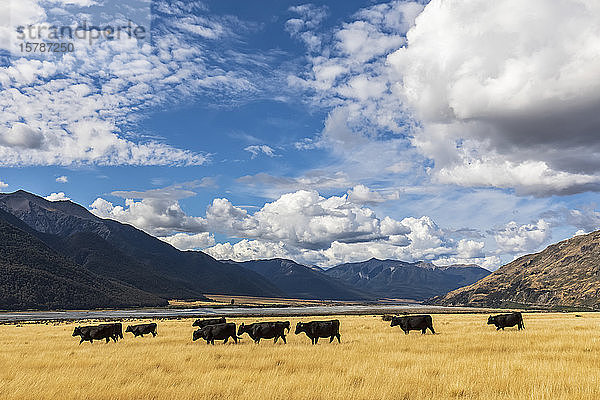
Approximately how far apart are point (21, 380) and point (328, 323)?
55.5 feet

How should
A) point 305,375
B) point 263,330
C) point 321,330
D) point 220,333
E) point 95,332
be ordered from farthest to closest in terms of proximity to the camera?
point 95,332 → point 321,330 → point 263,330 → point 220,333 → point 305,375

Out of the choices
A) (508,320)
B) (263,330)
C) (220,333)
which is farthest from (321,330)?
(508,320)

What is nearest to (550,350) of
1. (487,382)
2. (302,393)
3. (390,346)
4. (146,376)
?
(390,346)

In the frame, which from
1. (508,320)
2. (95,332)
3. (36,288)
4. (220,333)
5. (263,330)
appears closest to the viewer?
(220,333)

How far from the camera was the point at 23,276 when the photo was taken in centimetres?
17762

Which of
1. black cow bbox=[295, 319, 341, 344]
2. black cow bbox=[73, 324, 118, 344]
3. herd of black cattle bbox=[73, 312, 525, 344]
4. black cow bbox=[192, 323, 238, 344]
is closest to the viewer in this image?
black cow bbox=[192, 323, 238, 344]

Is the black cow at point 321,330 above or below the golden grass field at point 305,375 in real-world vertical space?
below

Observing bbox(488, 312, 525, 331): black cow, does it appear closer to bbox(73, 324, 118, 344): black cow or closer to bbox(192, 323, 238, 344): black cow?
bbox(192, 323, 238, 344): black cow

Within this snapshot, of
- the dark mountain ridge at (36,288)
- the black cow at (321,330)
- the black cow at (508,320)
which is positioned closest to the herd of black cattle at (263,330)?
the black cow at (321,330)

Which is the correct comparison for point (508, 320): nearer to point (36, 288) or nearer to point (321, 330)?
point (321, 330)

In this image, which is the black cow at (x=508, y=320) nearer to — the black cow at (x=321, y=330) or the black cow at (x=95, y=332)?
the black cow at (x=321, y=330)

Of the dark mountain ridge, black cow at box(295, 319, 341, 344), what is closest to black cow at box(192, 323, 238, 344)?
black cow at box(295, 319, 341, 344)

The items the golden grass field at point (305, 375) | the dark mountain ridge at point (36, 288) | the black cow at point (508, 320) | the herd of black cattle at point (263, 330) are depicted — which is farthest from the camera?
the dark mountain ridge at point (36, 288)

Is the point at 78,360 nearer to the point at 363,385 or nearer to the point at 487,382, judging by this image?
the point at 363,385
